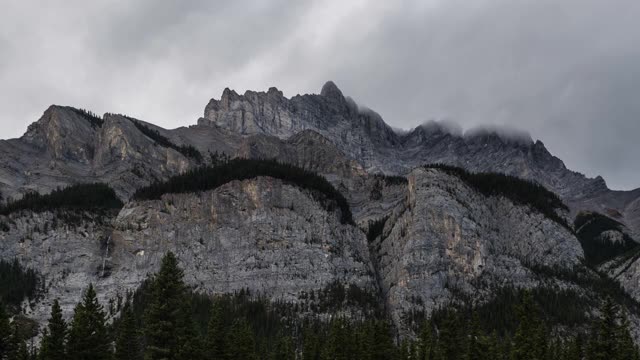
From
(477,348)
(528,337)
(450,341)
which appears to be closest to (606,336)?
(528,337)

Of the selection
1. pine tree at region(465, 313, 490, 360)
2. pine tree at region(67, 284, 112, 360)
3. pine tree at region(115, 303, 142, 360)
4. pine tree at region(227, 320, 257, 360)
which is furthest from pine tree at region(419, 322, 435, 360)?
pine tree at region(67, 284, 112, 360)

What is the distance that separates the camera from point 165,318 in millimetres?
58000

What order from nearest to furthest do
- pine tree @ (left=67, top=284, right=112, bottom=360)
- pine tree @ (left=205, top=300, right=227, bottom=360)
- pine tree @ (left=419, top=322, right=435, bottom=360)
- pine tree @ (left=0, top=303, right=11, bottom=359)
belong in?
1. pine tree @ (left=67, top=284, right=112, bottom=360)
2. pine tree @ (left=0, top=303, right=11, bottom=359)
3. pine tree @ (left=205, top=300, right=227, bottom=360)
4. pine tree @ (left=419, top=322, right=435, bottom=360)

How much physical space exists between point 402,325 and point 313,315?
21662 mm

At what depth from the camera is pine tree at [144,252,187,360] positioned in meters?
57.2

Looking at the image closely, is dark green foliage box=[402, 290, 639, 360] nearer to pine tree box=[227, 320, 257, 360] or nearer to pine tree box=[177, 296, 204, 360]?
pine tree box=[227, 320, 257, 360]

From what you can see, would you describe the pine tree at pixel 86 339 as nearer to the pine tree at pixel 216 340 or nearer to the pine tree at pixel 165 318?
the pine tree at pixel 165 318

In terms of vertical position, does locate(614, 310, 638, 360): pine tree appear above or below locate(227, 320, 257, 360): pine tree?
below

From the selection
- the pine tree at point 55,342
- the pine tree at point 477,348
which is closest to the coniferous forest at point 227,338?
the pine tree at point 55,342

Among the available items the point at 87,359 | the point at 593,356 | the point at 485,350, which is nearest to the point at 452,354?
the point at 485,350

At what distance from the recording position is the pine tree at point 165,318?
57.2 m

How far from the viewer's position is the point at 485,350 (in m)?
93.4

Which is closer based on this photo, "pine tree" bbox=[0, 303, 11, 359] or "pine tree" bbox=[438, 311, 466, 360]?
"pine tree" bbox=[0, 303, 11, 359]

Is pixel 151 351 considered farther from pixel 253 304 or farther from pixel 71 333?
pixel 253 304
